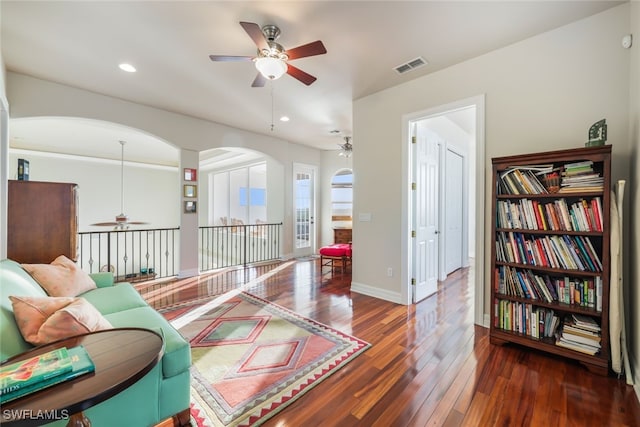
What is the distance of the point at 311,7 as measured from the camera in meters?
2.12

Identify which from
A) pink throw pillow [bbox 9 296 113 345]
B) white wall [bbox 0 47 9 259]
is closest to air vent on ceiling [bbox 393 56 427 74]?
pink throw pillow [bbox 9 296 113 345]

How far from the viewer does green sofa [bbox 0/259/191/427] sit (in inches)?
51.4

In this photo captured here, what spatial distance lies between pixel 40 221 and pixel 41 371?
8.99 feet

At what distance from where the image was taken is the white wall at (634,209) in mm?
1854

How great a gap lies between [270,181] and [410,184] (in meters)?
4.25

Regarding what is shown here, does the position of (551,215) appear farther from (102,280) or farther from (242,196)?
(242,196)

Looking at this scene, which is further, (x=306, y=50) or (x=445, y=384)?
(x=306, y=50)

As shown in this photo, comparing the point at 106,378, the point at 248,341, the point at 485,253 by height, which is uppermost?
the point at 485,253

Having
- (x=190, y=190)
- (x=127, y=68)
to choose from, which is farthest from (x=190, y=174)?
(x=127, y=68)

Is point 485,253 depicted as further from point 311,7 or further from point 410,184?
point 311,7

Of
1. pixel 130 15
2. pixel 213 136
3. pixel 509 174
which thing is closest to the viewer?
Answer: pixel 130 15

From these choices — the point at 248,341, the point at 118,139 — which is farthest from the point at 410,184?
the point at 118,139

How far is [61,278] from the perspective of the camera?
2.37 m

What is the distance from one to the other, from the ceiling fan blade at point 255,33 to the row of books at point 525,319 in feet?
10.1
